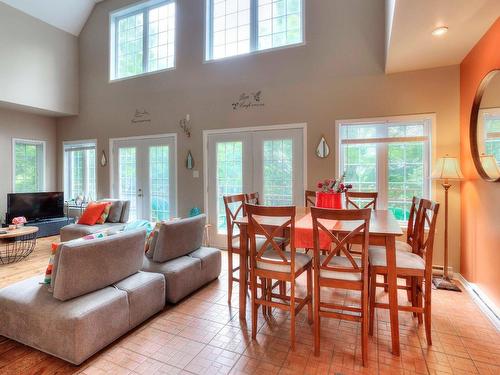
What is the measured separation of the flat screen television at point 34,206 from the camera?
17.6 ft

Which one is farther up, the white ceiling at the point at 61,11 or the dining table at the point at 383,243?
the white ceiling at the point at 61,11

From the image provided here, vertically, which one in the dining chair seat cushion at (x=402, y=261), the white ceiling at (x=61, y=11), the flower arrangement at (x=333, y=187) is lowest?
the dining chair seat cushion at (x=402, y=261)

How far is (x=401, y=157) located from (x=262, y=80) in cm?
243

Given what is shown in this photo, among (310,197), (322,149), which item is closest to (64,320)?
(310,197)

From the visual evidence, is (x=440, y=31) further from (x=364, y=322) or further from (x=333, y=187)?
(x=364, y=322)

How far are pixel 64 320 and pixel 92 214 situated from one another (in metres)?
3.47

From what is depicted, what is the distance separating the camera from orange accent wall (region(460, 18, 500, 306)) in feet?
8.45

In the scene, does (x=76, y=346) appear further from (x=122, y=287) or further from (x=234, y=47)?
(x=234, y=47)

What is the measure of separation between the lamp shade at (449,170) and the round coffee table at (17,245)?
563 centimetres

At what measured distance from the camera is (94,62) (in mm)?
6176

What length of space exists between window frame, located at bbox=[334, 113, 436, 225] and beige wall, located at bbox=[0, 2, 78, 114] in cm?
583

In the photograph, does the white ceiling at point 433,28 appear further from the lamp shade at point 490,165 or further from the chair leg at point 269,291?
the chair leg at point 269,291

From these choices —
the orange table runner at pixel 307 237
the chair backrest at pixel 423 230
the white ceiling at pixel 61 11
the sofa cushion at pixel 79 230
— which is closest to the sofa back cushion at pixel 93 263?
the orange table runner at pixel 307 237

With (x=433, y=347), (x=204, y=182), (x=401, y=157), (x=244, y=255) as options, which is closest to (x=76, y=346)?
(x=244, y=255)
